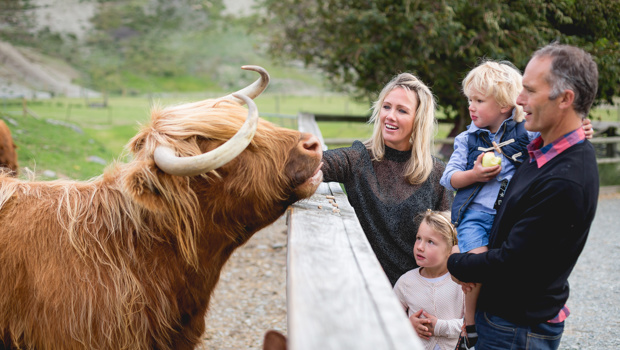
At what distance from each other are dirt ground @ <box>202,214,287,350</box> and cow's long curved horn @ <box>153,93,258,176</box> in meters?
1.90

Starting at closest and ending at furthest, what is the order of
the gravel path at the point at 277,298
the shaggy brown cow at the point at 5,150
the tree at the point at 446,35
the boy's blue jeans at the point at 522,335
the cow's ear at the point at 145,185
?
the boy's blue jeans at the point at 522,335, the cow's ear at the point at 145,185, the gravel path at the point at 277,298, the shaggy brown cow at the point at 5,150, the tree at the point at 446,35

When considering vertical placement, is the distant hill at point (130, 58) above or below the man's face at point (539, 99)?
below

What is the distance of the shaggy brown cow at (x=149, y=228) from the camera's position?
7.34 ft

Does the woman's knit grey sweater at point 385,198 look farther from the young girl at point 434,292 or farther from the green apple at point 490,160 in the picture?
the green apple at point 490,160

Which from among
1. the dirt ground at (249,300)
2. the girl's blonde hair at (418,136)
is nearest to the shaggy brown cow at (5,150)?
the dirt ground at (249,300)

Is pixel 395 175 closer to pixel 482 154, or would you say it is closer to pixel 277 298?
pixel 482 154

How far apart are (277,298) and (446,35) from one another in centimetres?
553

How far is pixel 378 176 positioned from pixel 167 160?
1.37 m

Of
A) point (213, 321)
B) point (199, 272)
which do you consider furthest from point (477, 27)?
point (199, 272)

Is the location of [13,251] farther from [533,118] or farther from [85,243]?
[533,118]

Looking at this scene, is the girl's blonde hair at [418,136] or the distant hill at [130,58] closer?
the girl's blonde hair at [418,136]

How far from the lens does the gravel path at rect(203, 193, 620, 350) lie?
4.62m

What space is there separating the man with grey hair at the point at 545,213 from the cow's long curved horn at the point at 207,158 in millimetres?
1024

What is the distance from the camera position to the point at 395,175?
307 cm
